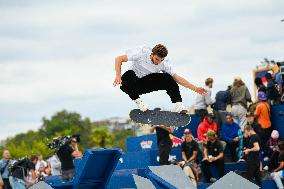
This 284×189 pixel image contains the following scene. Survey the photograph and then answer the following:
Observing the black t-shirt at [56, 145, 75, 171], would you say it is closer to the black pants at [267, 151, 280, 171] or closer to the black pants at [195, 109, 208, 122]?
the black pants at [195, 109, 208, 122]

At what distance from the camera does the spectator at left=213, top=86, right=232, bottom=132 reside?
1634cm

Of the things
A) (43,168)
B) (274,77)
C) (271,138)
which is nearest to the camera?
(271,138)

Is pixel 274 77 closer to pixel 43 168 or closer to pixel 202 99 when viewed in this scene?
pixel 202 99

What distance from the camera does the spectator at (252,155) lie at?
45.6 ft

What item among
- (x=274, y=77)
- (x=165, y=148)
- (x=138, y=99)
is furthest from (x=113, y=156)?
(x=274, y=77)

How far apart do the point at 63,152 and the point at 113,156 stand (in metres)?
5.02

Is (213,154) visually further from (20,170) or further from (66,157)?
(20,170)

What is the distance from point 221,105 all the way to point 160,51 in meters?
6.58

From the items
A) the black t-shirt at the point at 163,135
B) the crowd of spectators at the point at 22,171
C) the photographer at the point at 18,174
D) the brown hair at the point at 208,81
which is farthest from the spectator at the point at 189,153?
the photographer at the point at 18,174

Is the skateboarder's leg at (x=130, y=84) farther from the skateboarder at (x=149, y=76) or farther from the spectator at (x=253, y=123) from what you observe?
the spectator at (x=253, y=123)

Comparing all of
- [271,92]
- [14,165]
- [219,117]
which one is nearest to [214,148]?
[219,117]

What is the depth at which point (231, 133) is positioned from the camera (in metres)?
15.5

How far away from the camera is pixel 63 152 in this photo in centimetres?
1477

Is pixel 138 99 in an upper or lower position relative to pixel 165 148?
upper
